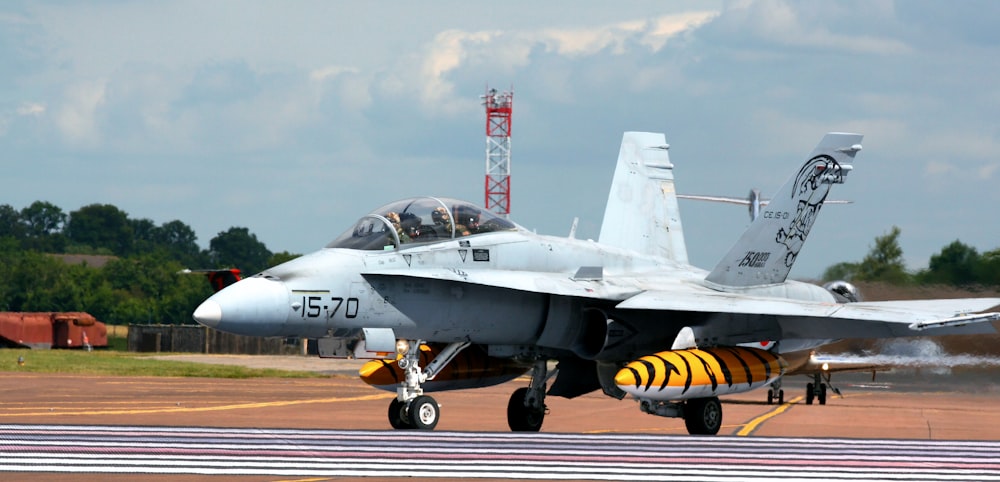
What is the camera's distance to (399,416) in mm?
15992

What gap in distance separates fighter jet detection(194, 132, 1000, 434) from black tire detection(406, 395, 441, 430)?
16 mm

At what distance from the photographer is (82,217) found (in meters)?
135

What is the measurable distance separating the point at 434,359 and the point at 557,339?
1.57 m

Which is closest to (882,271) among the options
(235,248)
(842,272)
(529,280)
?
(842,272)

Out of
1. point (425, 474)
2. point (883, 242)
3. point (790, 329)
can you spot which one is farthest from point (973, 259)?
point (425, 474)

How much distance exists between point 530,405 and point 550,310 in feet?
5.49

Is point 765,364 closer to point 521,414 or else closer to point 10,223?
point 521,414

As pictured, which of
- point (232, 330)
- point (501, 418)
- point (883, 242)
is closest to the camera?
point (232, 330)

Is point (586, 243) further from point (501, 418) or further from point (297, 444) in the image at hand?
point (297, 444)

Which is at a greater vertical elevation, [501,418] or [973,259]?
[973,259]

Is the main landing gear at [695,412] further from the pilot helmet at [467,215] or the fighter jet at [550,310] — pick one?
the pilot helmet at [467,215]

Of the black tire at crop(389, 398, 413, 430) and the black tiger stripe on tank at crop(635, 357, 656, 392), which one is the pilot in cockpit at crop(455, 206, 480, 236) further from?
the black tiger stripe on tank at crop(635, 357, 656, 392)

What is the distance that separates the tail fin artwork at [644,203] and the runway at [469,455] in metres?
5.74

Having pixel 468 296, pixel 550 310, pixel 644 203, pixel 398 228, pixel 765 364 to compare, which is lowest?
pixel 765 364
